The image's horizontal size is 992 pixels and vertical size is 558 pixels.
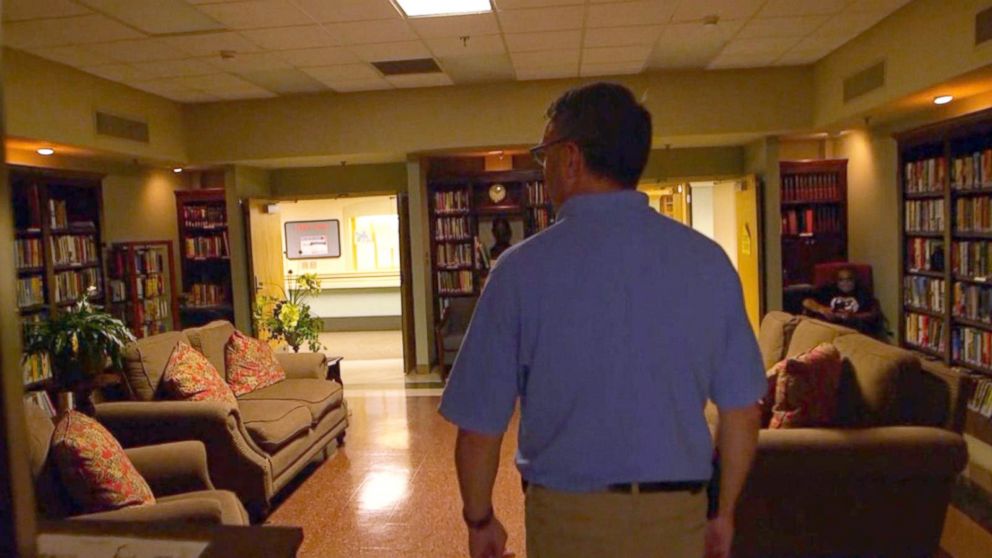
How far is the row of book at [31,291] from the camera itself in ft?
18.1

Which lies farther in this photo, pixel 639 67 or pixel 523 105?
pixel 523 105

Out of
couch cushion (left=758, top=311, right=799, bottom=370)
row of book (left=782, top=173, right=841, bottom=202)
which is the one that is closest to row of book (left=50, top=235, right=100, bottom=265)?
couch cushion (left=758, top=311, right=799, bottom=370)

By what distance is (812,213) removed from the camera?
289 inches

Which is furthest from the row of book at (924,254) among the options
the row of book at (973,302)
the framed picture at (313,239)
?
the framed picture at (313,239)

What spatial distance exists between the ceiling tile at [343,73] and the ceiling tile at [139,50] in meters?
1.12

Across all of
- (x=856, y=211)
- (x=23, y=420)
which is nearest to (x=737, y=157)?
(x=856, y=211)

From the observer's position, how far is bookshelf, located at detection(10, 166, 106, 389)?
554 centimetres

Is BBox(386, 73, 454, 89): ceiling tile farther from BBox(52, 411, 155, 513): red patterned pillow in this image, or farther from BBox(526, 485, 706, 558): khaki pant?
BBox(526, 485, 706, 558): khaki pant

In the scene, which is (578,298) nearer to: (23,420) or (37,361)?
(23,420)

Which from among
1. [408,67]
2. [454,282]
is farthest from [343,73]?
[454,282]

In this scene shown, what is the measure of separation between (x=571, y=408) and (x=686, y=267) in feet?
1.12

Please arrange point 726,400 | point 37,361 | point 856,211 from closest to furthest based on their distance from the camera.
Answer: point 726,400 → point 37,361 → point 856,211

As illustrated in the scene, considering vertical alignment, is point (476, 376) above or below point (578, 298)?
below

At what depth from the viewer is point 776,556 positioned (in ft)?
9.55
